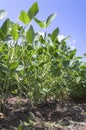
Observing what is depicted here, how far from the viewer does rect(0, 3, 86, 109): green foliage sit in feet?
3.85

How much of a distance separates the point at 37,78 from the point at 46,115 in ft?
0.68

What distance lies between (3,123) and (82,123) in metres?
0.42

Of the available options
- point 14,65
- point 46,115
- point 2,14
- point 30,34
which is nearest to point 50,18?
point 30,34

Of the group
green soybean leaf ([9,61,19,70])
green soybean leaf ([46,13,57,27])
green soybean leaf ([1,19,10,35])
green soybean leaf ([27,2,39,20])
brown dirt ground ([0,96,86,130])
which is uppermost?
green soybean leaf ([46,13,57,27])

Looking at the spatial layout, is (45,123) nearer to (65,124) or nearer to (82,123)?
(65,124)

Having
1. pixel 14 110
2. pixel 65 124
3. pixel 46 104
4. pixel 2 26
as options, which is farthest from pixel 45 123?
pixel 2 26

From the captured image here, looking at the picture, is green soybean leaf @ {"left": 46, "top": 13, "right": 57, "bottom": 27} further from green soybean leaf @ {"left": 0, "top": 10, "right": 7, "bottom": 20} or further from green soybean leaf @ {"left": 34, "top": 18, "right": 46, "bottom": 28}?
green soybean leaf @ {"left": 0, "top": 10, "right": 7, "bottom": 20}

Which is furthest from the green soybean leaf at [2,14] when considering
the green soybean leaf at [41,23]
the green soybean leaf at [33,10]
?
the green soybean leaf at [41,23]

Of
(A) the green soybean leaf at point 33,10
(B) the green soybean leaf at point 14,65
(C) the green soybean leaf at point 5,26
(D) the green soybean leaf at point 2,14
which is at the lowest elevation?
(B) the green soybean leaf at point 14,65

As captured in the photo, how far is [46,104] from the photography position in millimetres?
1698

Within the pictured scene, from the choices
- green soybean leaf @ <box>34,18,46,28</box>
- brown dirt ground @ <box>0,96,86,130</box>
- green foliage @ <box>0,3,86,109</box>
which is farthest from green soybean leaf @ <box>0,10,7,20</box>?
brown dirt ground @ <box>0,96,86,130</box>

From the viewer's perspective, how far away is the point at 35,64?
4.58ft

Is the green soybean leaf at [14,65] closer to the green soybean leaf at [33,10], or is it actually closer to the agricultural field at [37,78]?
the agricultural field at [37,78]

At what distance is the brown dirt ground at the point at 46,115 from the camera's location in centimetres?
129
